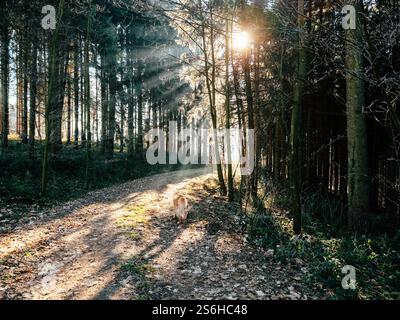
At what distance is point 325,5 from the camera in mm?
12539

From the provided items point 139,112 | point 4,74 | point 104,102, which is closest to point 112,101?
point 104,102

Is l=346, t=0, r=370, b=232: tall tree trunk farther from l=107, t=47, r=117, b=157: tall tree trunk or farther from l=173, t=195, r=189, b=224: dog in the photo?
l=107, t=47, r=117, b=157: tall tree trunk

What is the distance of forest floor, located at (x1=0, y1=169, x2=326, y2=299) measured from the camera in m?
5.70

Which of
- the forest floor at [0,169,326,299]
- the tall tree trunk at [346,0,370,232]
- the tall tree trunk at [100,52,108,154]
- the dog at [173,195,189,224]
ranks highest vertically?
the tall tree trunk at [100,52,108,154]

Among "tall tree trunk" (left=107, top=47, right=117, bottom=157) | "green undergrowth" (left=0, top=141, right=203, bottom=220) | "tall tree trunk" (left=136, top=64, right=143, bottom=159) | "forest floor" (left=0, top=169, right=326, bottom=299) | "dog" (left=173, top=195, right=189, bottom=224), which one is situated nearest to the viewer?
"forest floor" (left=0, top=169, right=326, bottom=299)

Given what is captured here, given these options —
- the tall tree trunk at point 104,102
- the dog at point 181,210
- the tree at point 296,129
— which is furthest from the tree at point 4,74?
the tree at point 296,129

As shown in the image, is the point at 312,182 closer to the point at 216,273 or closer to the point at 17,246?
the point at 216,273

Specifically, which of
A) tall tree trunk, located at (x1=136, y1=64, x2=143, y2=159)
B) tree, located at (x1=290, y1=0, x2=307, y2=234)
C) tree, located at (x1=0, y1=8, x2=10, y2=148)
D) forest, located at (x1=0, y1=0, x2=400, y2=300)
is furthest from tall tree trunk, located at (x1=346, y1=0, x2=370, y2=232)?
tall tree trunk, located at (x1=136, y1=64, x2=143, y2=159)

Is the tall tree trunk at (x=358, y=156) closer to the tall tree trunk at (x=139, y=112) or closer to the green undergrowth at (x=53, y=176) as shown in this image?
the green undergrowth at (x=53, y=176)

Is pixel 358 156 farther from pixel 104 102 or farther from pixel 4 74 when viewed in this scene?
pixel 104 102

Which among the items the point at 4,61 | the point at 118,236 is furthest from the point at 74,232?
the point at 4,61

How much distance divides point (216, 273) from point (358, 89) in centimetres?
685

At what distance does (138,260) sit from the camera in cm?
680

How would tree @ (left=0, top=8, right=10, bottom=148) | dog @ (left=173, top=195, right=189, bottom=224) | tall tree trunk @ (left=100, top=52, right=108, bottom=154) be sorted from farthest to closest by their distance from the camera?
tall tree trunk @ (left=100, top=52, right=108, bottom=154), tree @ (left=0, top=8, right=10, bottom=148), dog @ (left=173, top=195, right=189, bottom=224)
